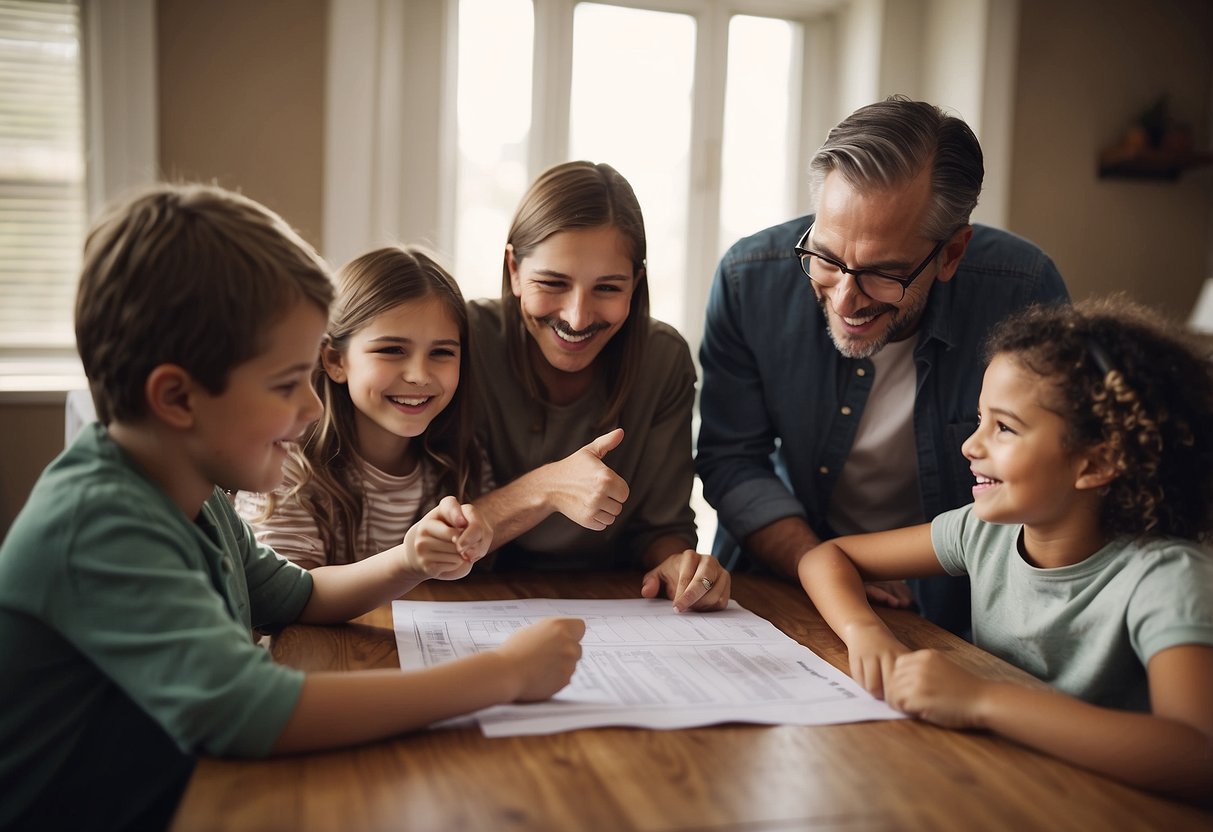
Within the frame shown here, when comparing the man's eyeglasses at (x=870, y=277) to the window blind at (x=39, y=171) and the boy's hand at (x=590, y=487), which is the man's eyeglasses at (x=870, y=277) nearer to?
the boy's hand at (x=590, y=487)

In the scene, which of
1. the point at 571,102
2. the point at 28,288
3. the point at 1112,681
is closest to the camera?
the point at 1112,681

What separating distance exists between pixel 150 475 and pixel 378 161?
A: 6.98 ft

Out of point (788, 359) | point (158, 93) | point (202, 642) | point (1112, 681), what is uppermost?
point (158, 93)

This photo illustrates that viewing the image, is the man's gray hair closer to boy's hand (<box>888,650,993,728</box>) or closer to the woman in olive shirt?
the woman in olive shirt

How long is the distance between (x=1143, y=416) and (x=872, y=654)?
0.39 meters

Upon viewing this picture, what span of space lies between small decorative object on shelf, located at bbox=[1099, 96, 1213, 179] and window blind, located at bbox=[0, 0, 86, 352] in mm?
3312

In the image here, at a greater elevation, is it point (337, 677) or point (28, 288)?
point (28, 288)

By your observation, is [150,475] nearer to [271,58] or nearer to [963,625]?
[963,625]

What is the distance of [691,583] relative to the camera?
4.22 ft

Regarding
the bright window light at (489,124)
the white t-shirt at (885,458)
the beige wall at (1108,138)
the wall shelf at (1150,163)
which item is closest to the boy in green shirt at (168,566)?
the white t-shirt at (885,458)

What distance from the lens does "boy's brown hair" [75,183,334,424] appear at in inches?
33.3

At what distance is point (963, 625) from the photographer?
174cm

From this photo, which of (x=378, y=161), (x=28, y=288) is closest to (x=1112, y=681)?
(x=378, y=161)

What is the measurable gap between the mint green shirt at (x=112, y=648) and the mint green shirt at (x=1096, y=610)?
0.82 m
